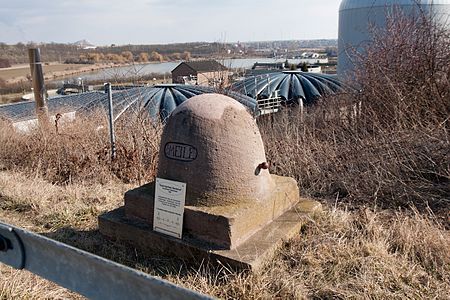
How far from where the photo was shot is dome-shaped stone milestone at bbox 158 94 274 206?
11.4 feet

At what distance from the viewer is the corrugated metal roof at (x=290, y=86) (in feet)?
48.8

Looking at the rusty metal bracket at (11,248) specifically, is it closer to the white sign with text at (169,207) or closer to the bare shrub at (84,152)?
the white sign with text at (169,207)

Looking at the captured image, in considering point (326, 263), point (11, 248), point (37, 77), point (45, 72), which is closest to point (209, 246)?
point (326, 263)

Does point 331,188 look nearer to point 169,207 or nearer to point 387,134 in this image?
point 387,134

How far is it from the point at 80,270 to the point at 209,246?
2.05 meters

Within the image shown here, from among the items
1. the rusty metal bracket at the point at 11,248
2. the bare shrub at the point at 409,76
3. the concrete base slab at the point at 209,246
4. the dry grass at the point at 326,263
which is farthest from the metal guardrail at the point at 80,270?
the bare shrub at the point at 409,76

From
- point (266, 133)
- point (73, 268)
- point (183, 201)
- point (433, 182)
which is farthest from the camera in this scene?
point (266, 133)

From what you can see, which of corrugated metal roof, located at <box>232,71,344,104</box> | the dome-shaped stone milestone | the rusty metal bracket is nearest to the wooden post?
the dome-shaped stone milestone

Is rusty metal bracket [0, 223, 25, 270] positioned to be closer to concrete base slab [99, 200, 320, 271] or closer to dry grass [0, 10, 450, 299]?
dry grass [0, 10, 450, 299]

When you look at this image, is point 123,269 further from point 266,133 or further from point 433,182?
point 266,133

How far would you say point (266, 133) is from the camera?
25.4ft

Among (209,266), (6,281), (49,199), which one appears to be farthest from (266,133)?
(6,281)

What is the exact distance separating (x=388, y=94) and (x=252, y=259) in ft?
16.6

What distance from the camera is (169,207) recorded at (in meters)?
3.52
